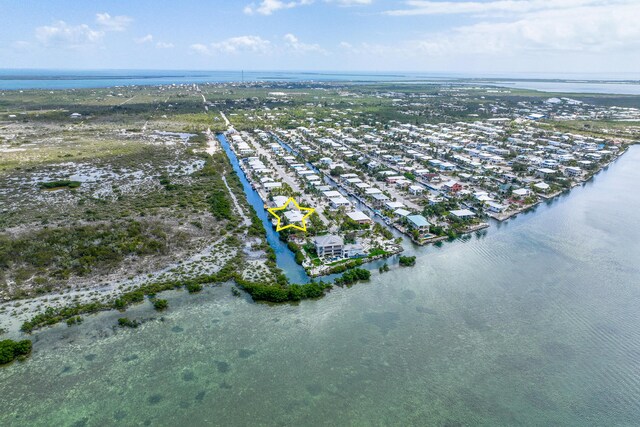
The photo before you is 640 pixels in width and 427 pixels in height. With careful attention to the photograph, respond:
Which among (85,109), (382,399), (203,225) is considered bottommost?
(382,399)

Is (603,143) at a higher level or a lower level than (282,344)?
higher

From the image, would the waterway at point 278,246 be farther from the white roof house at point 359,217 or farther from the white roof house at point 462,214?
the white roof house at point 462,214

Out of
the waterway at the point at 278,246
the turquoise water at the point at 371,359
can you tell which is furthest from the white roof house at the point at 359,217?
the turquoise water at the point at 371,359

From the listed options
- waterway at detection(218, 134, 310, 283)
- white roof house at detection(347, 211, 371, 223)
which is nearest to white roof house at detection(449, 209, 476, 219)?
white roof house at detection(347, 211, 371, 223)

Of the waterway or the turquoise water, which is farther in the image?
the waterway

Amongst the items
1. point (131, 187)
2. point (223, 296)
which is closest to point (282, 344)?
point (223, 296)

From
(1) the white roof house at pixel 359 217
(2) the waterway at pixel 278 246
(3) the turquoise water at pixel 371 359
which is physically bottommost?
(3) the turquoise water at pixel 371 359

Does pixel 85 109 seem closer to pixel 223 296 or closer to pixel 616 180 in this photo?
pixel 223 296

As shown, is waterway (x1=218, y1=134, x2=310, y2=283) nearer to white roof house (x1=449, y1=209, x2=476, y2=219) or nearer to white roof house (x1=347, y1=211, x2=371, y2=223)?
white roof house (x1=347, y1=211, x2=371, y2=223)
